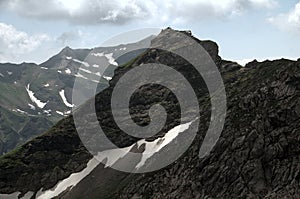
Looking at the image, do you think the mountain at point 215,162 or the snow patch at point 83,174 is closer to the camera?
the mountain at point 215,162

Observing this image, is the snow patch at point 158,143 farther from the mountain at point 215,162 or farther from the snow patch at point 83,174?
the snow patch at point 83,174

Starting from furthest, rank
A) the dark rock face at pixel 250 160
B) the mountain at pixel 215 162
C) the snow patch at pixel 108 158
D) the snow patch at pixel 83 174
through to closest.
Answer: the snow patch at pixel 83 174
the snow patch at pixel 108 158
the mountain at pixel 215 162
the dark rock face at pixel 250 160

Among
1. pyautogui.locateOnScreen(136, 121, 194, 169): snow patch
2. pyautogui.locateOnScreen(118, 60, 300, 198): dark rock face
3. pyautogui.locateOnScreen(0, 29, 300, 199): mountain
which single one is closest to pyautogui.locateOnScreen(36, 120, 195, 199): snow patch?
pyautogui.locateOnScreen(136, 121, 194, 169): snow patch

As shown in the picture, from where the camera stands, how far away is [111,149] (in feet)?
596

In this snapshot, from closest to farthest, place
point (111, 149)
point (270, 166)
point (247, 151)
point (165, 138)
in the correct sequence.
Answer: point (270, 166), point (247, 151), point (165, 138), point (111, 149)

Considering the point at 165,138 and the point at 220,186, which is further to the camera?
the point at 165,138

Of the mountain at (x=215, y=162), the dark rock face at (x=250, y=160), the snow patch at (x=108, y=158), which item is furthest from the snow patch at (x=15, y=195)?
the dark rock face at (x=250, y=160)

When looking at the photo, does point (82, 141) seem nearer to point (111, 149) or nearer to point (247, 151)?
point (111, 149)

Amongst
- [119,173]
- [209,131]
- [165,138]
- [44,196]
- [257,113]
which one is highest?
[257,113]

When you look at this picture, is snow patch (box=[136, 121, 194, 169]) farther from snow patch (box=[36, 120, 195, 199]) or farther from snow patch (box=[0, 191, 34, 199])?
snow patch (box=[0, 191, 34, 199])

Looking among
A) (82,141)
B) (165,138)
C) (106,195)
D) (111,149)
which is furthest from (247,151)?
(82,141)

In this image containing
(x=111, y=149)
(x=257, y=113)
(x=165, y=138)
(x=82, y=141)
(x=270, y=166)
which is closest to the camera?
(x=270, y=166)

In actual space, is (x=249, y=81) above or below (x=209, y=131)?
above

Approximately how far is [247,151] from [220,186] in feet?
33.3
